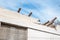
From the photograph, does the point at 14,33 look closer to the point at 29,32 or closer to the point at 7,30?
the point at 7,30

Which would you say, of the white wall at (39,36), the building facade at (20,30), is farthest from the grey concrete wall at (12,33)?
the white wall at (39,36)

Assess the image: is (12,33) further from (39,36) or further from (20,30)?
(39,36)

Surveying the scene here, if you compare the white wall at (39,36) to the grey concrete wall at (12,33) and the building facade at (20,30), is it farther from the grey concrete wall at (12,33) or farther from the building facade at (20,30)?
the grey concrete wall at (12,33)

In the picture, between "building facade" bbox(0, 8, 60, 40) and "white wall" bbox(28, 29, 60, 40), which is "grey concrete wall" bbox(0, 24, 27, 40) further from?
"white wall" bbox(28, 29, 60, 40)

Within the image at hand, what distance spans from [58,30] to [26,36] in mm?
3123

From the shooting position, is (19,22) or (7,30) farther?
(19,22)

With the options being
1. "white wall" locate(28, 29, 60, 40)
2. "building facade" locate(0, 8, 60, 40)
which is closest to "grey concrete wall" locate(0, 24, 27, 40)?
"building facade" locate(0, 8, 60, 40)

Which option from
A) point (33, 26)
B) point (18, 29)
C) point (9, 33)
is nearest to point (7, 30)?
point (9, 33)

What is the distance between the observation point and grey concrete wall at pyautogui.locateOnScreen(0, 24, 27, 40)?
6981 millimetres

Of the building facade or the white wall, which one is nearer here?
the building facade

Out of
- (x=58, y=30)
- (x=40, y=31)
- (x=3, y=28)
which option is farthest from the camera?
(x=58, y=30)

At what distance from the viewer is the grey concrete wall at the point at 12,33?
6981mm

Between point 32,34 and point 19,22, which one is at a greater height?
point 19,22

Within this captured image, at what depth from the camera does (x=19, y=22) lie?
7633mm
